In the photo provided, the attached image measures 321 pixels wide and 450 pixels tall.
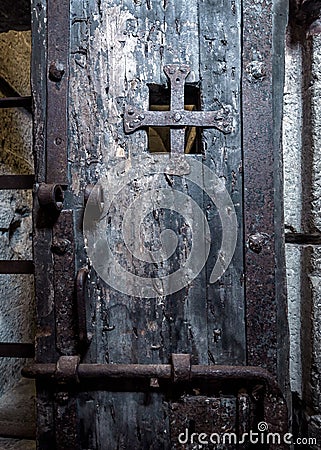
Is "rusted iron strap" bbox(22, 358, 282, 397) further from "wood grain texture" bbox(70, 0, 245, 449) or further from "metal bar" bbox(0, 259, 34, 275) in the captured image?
"metal bar" bbox(0, 259, 34, 275)

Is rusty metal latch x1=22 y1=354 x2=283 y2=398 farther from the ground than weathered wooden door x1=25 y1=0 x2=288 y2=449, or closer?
closer

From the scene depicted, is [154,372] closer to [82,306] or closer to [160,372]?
[160,372]

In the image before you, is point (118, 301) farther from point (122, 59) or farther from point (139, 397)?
point (122, 59)

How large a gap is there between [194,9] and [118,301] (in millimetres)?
710

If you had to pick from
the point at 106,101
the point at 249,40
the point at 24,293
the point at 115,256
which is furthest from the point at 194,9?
the point at 24,293

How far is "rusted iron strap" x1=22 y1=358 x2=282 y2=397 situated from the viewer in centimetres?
84

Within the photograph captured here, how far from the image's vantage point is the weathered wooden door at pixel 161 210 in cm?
87

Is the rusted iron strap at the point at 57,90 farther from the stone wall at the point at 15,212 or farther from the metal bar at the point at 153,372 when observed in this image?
the stone wall at the point at 15,212

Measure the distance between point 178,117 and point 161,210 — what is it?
22 cm

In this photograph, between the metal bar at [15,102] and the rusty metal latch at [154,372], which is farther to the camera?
the metal bar at [15,102]

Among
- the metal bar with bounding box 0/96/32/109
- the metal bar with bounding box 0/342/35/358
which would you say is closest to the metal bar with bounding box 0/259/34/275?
the metal bar with bounding box 0/342/35/358

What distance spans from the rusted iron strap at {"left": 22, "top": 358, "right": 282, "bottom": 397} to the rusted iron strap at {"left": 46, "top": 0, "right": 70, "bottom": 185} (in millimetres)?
435

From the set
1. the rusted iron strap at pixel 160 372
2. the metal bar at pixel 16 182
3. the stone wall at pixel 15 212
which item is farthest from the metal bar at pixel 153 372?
the stone wall at pixel 15 212

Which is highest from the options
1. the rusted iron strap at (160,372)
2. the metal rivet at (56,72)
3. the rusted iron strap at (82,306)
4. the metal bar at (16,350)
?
the metal rivet at (56,72)
